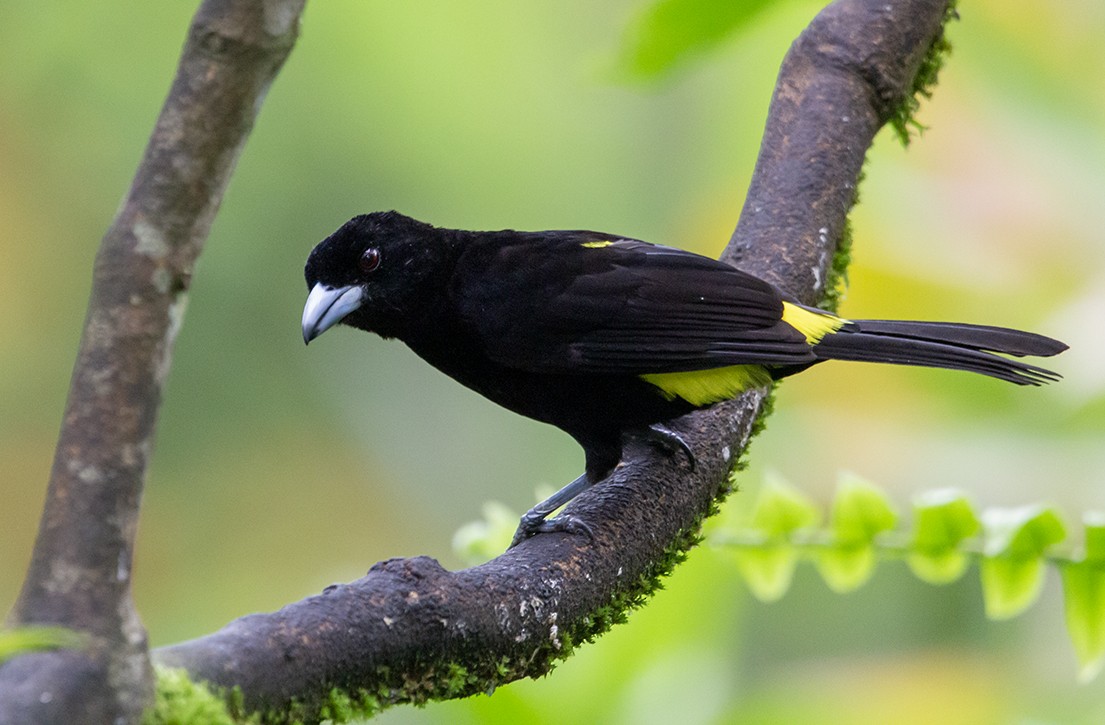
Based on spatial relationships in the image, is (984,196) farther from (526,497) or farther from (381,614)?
(381,614)

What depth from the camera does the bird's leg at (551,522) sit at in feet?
8.10

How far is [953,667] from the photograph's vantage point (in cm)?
434

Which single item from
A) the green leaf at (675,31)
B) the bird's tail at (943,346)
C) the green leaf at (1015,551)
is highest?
the green leaf at (675,31)

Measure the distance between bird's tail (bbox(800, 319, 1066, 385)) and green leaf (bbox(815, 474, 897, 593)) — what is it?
0.31 meters

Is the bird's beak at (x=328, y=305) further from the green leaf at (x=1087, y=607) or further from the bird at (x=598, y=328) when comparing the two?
the green leaf at (x=1087, y=607)

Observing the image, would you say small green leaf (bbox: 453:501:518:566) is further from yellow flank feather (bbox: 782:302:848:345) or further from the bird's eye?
yellow flank feather (bbox: 782:302:848:345)

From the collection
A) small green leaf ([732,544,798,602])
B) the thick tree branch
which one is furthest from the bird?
small green leaf ([732,544,798,602])

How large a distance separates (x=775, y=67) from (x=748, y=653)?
2.98m

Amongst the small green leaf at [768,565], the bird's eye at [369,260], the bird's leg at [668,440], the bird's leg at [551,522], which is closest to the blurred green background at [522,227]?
the small green leaf at [768,565]

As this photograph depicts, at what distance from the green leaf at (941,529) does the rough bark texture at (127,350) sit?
1.92m

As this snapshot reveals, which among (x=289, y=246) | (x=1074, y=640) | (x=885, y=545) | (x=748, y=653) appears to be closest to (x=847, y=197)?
(x=885, y=545)

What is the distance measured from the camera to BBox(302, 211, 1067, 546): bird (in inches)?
116

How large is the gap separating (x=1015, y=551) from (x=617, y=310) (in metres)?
1.10

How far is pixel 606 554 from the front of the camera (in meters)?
2.42
